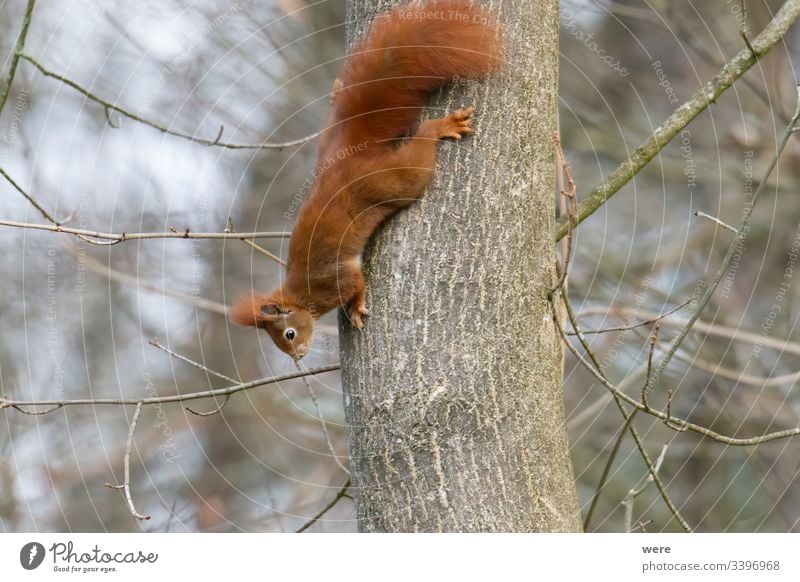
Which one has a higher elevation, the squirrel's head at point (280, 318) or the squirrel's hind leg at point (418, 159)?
the squirrel's hind leg at point (418, 159)

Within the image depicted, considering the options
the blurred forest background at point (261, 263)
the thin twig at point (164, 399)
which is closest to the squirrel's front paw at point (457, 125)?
the thin twig at point (164, 399)

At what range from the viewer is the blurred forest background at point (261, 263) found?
484 centimetres

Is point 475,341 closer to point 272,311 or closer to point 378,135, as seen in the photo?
point 378,135

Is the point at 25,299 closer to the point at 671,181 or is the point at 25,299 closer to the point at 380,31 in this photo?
the point at 380,31

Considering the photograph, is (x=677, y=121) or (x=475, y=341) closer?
(x=475, y=341)

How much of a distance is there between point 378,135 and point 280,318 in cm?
85

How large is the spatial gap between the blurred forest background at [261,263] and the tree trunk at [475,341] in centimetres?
217

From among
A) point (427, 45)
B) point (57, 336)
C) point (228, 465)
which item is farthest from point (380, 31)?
point (228, 465)

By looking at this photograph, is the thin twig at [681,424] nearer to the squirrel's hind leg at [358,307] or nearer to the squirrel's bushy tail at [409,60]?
the squirrel's hind leg at [358,307]

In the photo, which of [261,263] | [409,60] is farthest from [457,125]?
[261,263]

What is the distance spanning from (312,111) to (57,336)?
2.16 metres

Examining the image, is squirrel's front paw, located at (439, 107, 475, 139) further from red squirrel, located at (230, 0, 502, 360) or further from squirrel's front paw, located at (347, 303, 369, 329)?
squirrel's front paw, located at (347, 303, 369, 329)

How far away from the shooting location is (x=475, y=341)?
2.15m

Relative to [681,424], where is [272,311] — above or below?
above
